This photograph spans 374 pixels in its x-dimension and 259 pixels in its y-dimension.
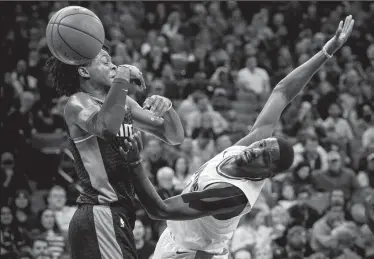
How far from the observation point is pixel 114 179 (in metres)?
4.88

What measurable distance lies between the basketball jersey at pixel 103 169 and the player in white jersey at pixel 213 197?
6.6 inches

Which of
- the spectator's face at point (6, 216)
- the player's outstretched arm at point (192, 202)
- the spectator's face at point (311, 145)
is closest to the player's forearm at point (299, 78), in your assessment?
the player's outstretched arm at point (192, 202)

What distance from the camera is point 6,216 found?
32.8ft

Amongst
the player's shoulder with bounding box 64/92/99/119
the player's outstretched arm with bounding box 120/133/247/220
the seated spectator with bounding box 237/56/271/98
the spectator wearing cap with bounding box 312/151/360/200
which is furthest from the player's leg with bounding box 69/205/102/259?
the seated spectator with bounding box 237/56/271/98

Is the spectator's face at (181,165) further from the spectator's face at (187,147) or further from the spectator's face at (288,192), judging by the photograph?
the spectator's face at (288,192)

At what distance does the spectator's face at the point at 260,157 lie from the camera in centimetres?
488

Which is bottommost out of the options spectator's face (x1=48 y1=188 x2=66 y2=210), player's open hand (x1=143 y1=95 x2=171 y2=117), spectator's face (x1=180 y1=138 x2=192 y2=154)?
spectator's face (x1=180 y1=138 x2=192 y2=154)

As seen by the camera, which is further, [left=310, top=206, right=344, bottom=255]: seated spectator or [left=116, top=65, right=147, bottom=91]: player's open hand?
[left=310, top=206, right=344, bottom=255]: seated spectator

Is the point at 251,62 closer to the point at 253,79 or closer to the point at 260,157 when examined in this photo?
the point at 253,79

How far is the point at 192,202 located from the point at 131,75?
0.92 m

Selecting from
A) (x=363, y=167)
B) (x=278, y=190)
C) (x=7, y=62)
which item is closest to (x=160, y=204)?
(x=278, y=190)

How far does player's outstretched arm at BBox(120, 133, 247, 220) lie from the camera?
4.80m

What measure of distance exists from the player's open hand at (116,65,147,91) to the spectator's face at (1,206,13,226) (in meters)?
5.58

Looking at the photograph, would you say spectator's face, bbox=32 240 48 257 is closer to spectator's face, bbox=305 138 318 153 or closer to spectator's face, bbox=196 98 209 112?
spectator's face, bbox=196 98 209 112
